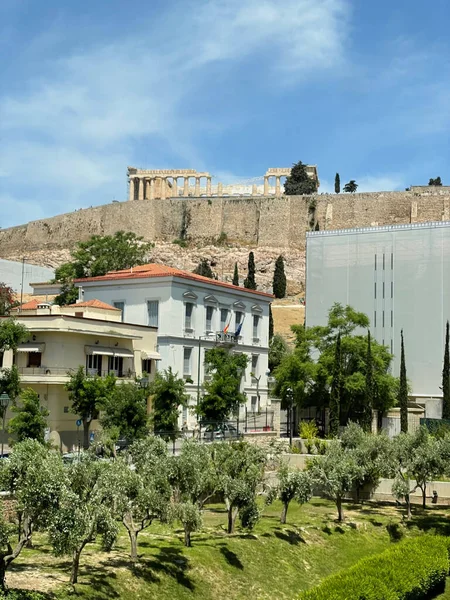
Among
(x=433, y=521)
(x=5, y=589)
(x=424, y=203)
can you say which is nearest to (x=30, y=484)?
(x=5, y=589)

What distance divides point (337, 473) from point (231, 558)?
25.4 feet

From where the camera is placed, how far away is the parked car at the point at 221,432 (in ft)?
135

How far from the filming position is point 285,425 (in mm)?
52344

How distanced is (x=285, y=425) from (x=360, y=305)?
48.0ft

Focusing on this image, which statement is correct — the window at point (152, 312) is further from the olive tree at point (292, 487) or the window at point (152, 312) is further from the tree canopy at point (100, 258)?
the tree canopy at point (100, 258)

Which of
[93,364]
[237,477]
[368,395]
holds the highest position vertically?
[93,364]

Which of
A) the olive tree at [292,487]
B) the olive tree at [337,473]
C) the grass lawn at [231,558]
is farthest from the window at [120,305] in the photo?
the olive tree at [292,487]

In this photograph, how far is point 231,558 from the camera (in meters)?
26.0

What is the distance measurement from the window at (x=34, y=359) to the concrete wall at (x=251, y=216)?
263 feet

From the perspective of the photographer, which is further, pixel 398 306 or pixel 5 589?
Result: pixel 398 306

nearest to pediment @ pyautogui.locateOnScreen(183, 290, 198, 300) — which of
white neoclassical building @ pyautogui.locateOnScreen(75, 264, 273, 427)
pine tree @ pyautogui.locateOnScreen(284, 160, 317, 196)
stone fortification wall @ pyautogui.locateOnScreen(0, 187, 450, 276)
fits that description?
white neoclassical building @ pyautogui.locateOnScreen(75, 264, 273, 427)

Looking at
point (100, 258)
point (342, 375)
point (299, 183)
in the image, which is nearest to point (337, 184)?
point (299, 183)

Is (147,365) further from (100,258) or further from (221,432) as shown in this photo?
(100,258)

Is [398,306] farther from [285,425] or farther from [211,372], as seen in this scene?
[211,372]
